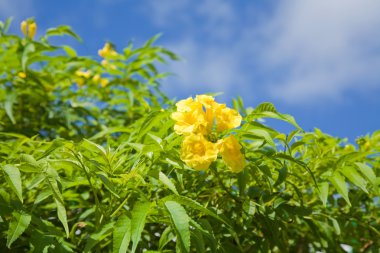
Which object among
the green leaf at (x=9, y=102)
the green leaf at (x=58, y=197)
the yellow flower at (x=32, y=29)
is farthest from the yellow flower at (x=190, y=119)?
the yellow flower at (x=32, y=29)

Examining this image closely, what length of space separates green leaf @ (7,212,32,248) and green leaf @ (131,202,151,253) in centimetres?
24

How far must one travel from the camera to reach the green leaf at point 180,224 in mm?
807

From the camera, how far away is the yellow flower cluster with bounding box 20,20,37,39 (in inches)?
79.6

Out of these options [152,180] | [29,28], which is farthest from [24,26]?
[152,180]

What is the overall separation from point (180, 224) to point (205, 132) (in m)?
0.28

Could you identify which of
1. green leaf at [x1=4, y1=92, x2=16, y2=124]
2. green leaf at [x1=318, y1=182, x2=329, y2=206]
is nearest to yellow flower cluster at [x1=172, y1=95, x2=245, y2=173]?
green leaf at [x1=318, y1=182, x2=329, y2=206]

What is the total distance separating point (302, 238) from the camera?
1.89 metres

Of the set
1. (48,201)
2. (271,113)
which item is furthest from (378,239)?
(48,201)

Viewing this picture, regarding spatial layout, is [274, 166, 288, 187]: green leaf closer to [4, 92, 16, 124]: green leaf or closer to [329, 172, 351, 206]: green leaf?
[329, 172, 351, 206]: green leaf

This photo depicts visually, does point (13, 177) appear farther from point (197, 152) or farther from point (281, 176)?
point (281, 176)

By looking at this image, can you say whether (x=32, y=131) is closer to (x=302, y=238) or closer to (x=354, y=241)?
(x=302, y=238)

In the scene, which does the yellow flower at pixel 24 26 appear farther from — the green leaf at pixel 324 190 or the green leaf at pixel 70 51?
the green leaf at pixel 324 190

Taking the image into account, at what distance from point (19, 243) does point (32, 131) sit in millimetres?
814

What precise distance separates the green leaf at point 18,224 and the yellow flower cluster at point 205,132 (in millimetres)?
350
